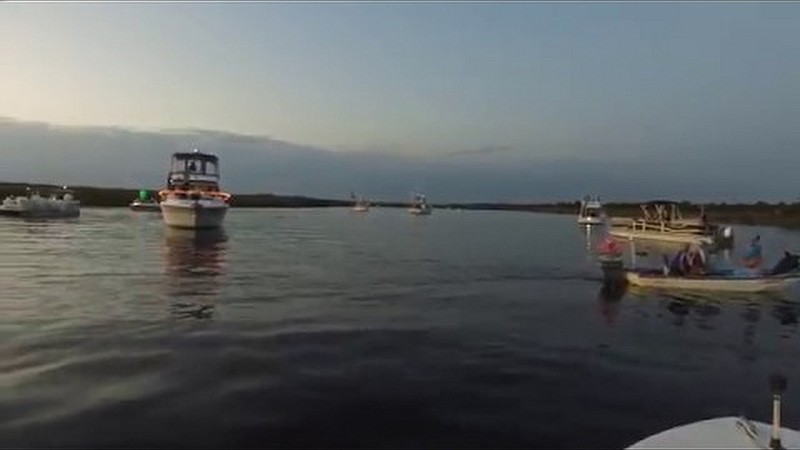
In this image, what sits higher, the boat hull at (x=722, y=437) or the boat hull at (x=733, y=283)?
the boat hull at (x=722, y=437)

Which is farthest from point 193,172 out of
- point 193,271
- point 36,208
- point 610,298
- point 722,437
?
point 722,437

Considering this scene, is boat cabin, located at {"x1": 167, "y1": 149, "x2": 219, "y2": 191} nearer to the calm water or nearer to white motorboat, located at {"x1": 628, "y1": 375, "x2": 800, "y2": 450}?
the calm water

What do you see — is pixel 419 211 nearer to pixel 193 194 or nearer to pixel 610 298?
pixel 193 194

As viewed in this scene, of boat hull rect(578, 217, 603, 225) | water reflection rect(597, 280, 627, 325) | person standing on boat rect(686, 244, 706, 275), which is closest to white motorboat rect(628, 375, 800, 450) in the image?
water reflection rect(597, 280, 627, 325)

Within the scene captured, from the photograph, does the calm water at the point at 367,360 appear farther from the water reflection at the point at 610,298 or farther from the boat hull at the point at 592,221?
the boat hull at the point at 592,221

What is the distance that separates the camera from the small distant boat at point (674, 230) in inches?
2085

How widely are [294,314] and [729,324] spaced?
1118 centimetres

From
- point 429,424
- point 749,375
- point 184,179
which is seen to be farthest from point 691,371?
point 184,179

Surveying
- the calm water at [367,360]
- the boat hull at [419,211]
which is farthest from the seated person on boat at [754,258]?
the boat hull at [419,211]

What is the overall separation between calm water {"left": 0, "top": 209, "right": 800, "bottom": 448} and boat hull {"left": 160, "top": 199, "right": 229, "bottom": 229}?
23.8 metres

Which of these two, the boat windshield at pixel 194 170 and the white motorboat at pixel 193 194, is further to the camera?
the boat windshield at pixel 194 170

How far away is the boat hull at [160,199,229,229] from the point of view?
50969 millimetres

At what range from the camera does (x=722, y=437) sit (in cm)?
592

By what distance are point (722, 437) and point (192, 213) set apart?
48.2 metres
